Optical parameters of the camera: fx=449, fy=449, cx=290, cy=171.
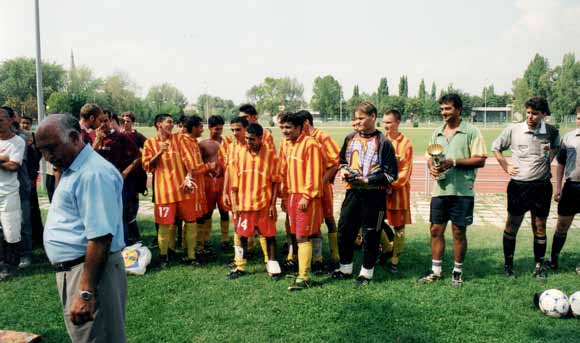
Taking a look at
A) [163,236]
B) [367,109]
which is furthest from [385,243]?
[163,236]

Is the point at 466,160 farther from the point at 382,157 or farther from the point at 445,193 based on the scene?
the point at 382,157

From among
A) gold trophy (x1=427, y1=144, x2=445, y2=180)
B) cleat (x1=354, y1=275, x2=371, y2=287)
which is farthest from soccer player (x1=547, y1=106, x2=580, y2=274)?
cleat (x1=354, y1=275, x2=371, y2=287)

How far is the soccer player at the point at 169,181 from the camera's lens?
598 centimetres

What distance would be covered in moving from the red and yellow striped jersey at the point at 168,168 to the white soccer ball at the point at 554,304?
170 inches

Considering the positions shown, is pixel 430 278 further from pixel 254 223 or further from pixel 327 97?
pixel 327 97

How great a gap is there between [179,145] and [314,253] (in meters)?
2.36

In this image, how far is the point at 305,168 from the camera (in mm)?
5344

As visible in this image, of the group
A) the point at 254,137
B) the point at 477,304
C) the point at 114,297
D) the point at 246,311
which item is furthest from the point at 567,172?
the point at 114,297

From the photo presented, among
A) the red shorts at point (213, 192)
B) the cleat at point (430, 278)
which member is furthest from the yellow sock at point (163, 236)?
the cleat at point (430, 278)

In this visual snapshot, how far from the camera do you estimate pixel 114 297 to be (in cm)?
269

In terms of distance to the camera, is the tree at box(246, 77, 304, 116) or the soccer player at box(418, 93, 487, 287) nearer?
the soccer player at box(418, 93, 487, 287)

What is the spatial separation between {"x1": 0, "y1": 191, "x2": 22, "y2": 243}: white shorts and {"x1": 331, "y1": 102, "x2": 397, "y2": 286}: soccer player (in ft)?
13.3

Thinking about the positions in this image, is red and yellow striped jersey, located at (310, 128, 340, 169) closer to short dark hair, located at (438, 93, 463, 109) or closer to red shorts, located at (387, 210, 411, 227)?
red shorts, located at (387, 210, 411, 227)

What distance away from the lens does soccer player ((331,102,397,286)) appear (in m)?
5.25
